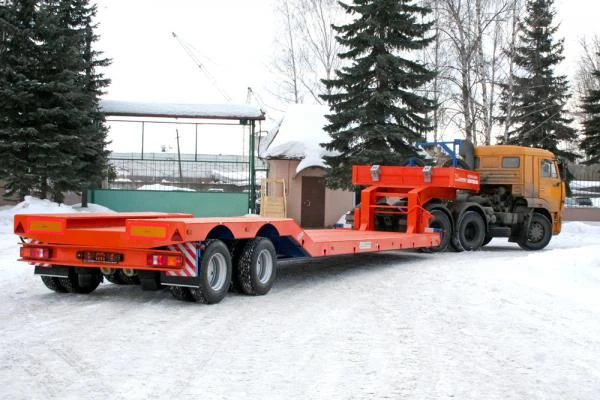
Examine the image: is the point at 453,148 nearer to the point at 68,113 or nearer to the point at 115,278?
the point at 115,278

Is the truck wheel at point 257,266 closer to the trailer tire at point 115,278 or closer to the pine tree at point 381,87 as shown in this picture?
the trailer tire at point 115,278

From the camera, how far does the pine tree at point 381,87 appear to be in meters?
24.2

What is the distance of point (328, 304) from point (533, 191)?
38.8ft

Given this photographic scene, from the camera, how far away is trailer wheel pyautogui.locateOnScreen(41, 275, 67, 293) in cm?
977

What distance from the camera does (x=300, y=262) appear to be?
1455cm

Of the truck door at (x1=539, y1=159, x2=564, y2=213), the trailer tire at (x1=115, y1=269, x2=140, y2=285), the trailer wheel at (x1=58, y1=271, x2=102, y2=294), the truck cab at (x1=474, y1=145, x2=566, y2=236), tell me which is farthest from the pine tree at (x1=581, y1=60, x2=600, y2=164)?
the trailer wheel at (x1=58, y1=271, x2=102, y2=294)

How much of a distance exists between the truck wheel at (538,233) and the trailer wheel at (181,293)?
13.2 metres

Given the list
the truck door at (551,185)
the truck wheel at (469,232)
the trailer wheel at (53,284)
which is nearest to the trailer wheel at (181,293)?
the trailer wheel at (53,284)

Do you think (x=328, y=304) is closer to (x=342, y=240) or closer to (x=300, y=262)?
(x=342, y=240)

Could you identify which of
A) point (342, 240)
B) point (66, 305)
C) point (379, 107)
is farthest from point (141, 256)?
point (379, 107)

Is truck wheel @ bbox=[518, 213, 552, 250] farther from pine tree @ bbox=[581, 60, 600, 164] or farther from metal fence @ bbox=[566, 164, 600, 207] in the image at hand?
pine tree @ bbox=[581, 60, 600, 164]

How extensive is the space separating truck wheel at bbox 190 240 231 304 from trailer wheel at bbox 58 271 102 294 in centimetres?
187

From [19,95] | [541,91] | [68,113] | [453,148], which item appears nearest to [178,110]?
[68,113]

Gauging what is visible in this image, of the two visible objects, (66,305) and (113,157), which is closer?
(66,305)
